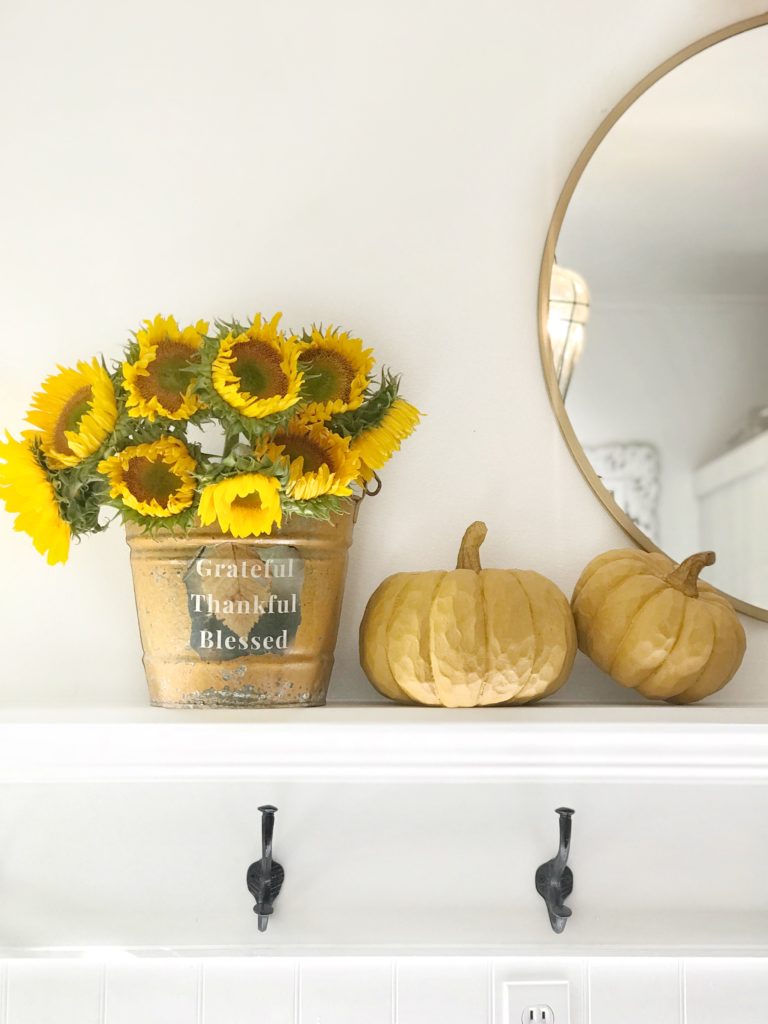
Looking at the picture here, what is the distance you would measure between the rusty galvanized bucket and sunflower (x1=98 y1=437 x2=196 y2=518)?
56mm

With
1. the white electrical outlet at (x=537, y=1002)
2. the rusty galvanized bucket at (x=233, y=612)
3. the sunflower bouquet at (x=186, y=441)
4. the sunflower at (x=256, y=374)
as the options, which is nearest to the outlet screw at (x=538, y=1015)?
the white electrical outlet at (x=537, y=1002)

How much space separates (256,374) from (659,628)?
422 millimetres

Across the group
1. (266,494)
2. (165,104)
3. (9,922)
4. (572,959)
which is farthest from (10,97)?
(572,959)

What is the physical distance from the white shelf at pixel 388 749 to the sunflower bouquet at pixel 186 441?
0.16 m

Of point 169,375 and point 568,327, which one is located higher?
point 568,327

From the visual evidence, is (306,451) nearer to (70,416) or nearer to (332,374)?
(332,374)

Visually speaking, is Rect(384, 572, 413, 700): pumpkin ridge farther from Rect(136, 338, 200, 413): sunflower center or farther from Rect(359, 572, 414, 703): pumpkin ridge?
Rect(136, 338, 200, 413): sunflower center

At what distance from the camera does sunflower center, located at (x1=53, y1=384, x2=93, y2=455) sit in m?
0.92

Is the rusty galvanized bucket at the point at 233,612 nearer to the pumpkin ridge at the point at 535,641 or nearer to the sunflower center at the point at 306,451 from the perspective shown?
the sunflower center at the point at 306,451

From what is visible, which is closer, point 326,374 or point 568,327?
point 326,374

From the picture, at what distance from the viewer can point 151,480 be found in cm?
89

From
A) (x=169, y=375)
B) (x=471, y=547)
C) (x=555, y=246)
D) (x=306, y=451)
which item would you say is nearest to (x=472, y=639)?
(x=471, y=547)

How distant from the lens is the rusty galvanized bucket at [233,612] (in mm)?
932

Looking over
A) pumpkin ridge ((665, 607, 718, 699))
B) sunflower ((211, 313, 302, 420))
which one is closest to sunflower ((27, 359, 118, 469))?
sunflower ((211, 313, 302, 420))
